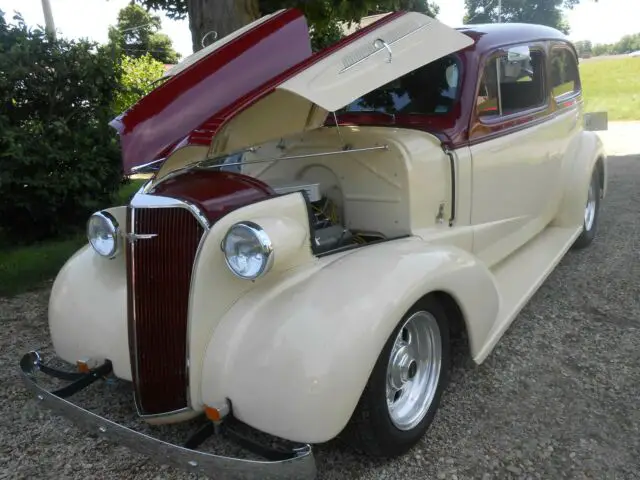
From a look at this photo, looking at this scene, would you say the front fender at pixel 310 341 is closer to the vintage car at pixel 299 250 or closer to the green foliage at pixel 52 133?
the vintage car at pixel 299 250

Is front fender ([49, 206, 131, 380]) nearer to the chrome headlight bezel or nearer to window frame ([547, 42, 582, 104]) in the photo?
the chrome headlight bezel

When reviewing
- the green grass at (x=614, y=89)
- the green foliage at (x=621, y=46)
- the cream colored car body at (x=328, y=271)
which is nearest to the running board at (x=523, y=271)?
the cream colored car body at (x=328, y=271)

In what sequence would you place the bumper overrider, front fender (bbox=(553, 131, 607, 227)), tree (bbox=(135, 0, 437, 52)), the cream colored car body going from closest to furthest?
the bumper overrider, the cream colored car body, front fender (bbox=(553, 131, 607, 227)), tree (bbox=(135, 0, 437, 52))

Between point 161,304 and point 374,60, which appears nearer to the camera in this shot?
point 161,304

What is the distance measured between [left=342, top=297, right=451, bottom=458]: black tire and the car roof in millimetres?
1890

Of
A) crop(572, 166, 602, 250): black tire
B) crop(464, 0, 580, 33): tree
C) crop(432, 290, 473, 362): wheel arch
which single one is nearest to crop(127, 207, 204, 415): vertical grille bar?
crop(432, 290, 473, 362): wheel arch

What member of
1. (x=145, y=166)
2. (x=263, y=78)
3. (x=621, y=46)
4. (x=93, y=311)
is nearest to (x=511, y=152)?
(x=263, y=78)

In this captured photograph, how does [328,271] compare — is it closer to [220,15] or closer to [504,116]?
[504,116]

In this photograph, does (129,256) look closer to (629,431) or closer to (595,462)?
(595,462)

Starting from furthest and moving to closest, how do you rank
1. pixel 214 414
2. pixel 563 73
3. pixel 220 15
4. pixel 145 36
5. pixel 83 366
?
1. pixel 145 36
2. pixel 220 15
3. pixel 563 73
4. pixel 83 366
5. pixel 214 414

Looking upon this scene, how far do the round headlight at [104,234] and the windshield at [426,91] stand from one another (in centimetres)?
177

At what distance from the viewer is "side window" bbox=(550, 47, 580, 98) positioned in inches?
168

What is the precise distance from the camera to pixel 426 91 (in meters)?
3.30

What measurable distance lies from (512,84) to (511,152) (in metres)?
0.51
